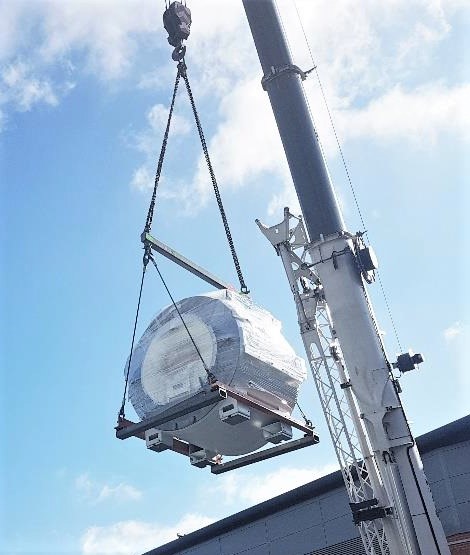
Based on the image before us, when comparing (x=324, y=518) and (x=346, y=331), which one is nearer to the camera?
(x=346, y=331)

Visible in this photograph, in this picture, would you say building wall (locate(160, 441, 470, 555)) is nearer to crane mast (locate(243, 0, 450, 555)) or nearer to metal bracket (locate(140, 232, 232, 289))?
crane mast (locate(243, 0, 450, 555))

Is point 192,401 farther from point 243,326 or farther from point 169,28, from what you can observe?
point 169,28

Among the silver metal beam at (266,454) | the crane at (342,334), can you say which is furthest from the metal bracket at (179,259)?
the silver metal beam at (266,454)

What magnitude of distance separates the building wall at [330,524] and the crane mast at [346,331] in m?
3.56

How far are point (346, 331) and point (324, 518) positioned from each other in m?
8.62

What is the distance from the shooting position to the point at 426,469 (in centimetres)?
1788

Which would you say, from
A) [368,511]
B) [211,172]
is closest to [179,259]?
[211,172]

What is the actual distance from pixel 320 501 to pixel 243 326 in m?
9.74

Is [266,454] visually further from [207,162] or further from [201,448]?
[207,162]

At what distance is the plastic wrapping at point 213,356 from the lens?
11984 mm

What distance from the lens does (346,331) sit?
13352 millimetres

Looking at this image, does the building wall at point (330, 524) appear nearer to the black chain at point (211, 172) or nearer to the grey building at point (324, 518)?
the grey building at point (324, 518)

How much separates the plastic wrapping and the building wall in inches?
260

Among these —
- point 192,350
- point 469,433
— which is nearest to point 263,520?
point 469,433
